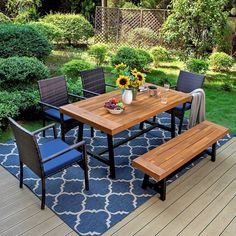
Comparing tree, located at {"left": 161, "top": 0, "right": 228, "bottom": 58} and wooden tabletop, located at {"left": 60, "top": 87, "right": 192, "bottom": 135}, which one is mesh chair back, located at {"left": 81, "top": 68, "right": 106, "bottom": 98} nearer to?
wooden tabletop, located at {"left": 60, "top": 87, "right": 192, "bottom": 135}

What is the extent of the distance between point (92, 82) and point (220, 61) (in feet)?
14.6

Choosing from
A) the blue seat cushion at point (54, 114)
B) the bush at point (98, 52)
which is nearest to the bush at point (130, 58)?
the bush at point (98, 52)

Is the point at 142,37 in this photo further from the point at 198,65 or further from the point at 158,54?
the point at 198,65

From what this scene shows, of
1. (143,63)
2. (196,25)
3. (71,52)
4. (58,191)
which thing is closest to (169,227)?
(58,191)

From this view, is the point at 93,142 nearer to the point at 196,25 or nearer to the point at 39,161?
the point at 39,161

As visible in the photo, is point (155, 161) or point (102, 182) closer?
point (155, 161)

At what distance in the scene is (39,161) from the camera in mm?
2613

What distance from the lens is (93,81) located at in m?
4.56

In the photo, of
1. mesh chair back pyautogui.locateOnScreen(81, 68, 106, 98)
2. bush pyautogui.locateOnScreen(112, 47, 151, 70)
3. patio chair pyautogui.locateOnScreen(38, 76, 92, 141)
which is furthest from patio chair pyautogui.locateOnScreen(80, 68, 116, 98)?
bush pyautogui.locateOnScreen(112, 47, 151, 70)

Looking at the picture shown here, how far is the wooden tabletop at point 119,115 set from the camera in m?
3.13

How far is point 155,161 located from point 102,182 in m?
0.71

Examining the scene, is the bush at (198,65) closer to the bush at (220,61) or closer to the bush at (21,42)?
the bush at (220,61)

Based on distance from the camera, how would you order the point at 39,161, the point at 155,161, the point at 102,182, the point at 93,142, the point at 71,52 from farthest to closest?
the point at 71,52 < the point at 93,142 < the point at 102,182 < the point at 155,161 < the point at 39,161

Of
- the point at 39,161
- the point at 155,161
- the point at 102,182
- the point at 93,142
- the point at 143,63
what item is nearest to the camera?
the point at 39,161
